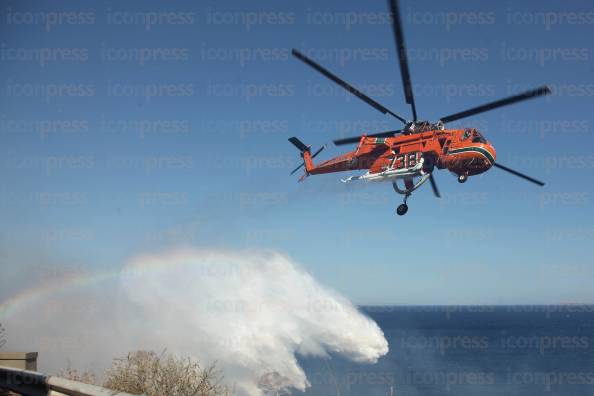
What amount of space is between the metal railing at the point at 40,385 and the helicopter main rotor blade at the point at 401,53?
12.4 meters

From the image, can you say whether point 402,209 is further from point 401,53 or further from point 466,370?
point 466,370

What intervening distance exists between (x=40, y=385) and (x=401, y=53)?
13.8 meters

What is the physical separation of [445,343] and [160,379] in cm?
15810

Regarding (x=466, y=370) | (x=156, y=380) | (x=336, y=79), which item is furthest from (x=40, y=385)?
(x=466, y=370)

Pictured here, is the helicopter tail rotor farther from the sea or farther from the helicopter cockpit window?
the sea

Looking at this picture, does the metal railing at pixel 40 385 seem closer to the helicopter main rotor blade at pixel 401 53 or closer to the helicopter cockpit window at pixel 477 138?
the helicopter main rotor blade at pixel 401 53

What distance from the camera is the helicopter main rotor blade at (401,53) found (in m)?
14.3

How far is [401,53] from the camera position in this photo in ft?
52.6

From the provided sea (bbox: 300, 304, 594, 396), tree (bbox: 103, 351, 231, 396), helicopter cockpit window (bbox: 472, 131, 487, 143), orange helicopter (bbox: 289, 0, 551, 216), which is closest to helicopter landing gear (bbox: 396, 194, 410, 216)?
orange helicopter (bbox: 289, 0, 551, 216)

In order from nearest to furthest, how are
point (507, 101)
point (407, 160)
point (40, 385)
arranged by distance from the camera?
point (40, 385)
point (507, 101)
point (407, 160)

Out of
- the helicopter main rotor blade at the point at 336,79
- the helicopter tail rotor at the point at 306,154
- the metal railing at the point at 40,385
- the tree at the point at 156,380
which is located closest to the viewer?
the metal railing at the point at 40,385

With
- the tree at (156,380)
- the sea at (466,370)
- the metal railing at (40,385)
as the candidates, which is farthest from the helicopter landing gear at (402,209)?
the sea at (466,370)

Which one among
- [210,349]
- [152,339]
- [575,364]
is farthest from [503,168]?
[575,364]

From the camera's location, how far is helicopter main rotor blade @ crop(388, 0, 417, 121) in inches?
561
